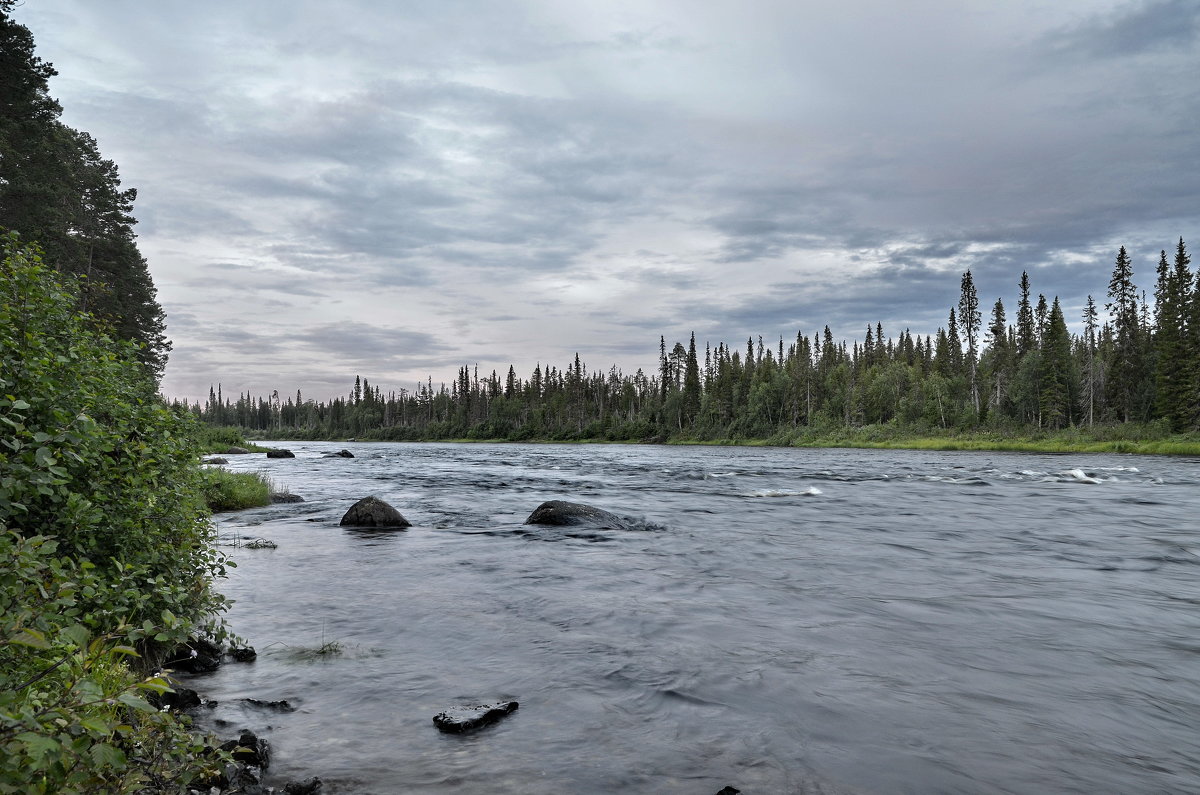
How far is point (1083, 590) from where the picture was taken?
12.0 metres

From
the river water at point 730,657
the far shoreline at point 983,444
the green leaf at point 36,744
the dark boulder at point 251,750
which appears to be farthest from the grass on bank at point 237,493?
the far shoreline at point 983,444

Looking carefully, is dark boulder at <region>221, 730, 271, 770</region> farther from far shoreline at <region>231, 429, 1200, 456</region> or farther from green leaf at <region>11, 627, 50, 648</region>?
far shoreline at <region>231, 429, 1200, 456</region>

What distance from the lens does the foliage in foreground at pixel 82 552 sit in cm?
280

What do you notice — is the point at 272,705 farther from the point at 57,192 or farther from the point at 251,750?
the point at 57,192

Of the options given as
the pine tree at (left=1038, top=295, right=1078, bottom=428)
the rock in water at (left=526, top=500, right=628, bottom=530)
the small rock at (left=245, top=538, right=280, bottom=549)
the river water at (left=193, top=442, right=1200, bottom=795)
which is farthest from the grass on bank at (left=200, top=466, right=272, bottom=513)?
the pine tree at (left=1038, top=295, right=1078, bottom=428)

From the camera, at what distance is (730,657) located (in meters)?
8.50

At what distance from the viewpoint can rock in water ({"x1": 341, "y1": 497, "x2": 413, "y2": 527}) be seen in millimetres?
19250

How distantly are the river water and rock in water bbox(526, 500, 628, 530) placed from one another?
27.7 inches

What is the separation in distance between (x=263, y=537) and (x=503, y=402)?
500ft

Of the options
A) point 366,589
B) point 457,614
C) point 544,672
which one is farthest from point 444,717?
point 366,589

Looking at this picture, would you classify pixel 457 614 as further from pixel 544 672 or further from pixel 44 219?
pixel 44 219

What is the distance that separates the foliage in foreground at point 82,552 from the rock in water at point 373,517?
10.6 metres

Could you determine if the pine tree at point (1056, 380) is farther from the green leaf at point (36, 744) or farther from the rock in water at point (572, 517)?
the green leaf at point (36, 744)

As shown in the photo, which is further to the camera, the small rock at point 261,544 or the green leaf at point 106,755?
the small rock at point 261,544
